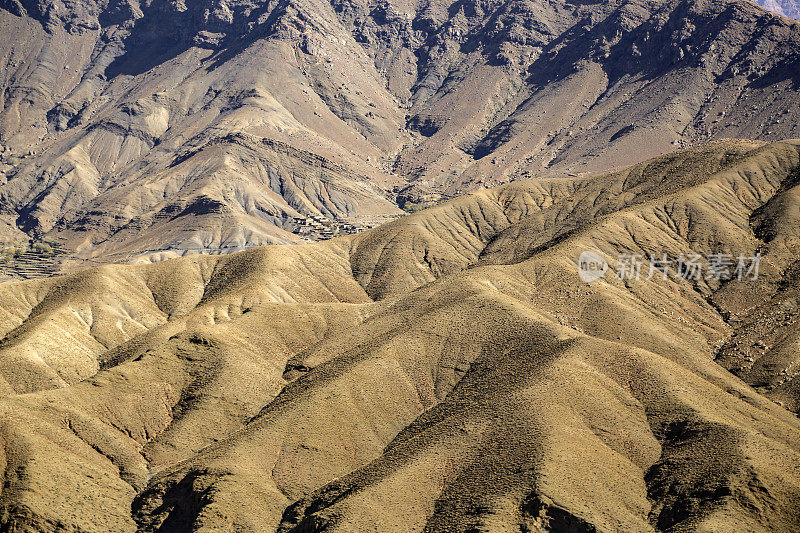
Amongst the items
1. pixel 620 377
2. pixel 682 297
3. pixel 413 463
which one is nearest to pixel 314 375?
pixel 413 463

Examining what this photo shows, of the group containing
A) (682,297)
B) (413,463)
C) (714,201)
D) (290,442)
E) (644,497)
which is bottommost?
(290,442)

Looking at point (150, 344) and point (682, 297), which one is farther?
point (682, 297)

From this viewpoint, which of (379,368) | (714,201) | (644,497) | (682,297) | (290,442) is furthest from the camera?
(714,201)

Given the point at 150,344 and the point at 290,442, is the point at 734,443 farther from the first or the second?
the point at 150,344

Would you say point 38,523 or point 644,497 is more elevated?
point 644,497

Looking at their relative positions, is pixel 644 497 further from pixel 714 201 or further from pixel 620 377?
pixel 714 201

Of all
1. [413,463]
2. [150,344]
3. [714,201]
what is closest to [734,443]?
[413,463]

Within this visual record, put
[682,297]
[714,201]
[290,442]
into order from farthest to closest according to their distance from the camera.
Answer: [714,201], [682,297], [290,442]
